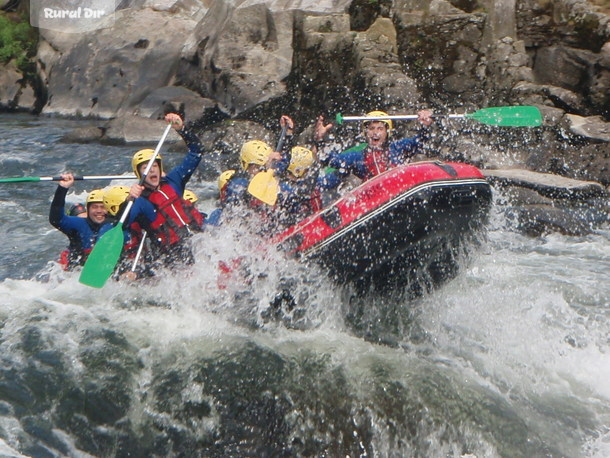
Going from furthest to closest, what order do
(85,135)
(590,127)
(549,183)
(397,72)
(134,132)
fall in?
1. (85,135)
2. (134,132)
3. (397,72)
4. (590,127)
5. (549,183)

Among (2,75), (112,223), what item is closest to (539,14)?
(112,223)

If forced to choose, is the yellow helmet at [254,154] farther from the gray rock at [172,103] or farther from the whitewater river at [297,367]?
the gray rock at [172,103]

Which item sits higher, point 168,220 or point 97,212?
point 168,220

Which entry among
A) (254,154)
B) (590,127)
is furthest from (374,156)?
(590,127)

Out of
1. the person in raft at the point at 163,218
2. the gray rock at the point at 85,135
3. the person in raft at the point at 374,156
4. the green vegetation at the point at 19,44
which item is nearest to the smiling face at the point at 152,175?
the person in raft at the point at 163,218

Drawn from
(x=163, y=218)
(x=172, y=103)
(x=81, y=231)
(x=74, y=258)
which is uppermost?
(x=163, y=218)

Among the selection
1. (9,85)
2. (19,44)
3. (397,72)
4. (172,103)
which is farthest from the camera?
(19,44)

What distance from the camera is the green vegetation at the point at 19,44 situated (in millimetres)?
18328

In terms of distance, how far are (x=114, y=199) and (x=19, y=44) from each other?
13.0 m

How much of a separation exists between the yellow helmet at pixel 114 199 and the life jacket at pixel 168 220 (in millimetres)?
454

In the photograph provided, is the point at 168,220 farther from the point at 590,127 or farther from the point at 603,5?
the point at 603,5

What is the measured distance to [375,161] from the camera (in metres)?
6.95

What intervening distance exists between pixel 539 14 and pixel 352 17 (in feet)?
9.35

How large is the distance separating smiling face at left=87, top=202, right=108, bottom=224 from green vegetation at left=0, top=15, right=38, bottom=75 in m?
12.5
